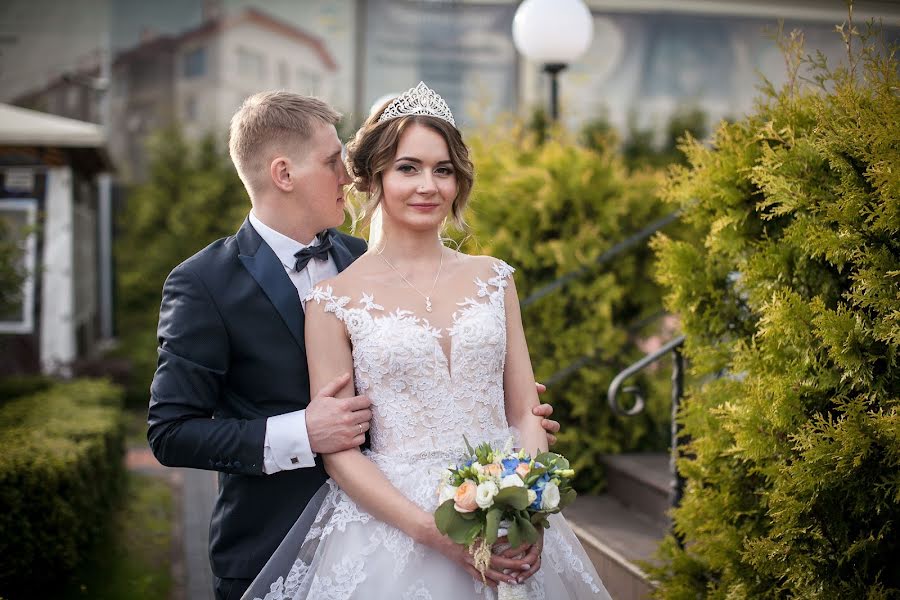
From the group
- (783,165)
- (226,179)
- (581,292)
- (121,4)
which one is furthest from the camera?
(121,4)

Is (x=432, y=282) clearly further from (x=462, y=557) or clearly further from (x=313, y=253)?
(x=462, y=557)

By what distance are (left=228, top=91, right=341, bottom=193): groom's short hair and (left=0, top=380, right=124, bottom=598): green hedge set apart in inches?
106

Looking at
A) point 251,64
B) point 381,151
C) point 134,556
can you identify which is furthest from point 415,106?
point 251,64

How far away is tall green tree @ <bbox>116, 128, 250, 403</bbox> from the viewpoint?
1367cm

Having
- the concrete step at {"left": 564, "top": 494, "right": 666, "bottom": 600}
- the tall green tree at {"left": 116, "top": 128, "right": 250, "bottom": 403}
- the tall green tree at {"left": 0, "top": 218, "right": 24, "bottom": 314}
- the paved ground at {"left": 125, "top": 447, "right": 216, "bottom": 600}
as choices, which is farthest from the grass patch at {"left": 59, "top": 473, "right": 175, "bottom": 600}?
the tall green tree at {"left": 116, "top": 128, "right": 250, "bottom": 403}

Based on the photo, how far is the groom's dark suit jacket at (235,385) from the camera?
8.46ft

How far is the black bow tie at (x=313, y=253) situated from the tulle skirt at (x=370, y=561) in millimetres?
655

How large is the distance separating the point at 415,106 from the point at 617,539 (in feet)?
9.89

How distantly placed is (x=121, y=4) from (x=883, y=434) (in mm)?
15266

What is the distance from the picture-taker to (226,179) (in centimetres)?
1402

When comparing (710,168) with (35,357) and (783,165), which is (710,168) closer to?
(783,165)

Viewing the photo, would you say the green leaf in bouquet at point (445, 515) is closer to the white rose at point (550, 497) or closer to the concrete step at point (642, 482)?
the white rose at point (550, 497)

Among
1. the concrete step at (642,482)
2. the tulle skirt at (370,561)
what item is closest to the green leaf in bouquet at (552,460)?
the tulle skirt at (370,561)

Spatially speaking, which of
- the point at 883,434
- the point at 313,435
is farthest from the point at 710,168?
the point at 313,435
